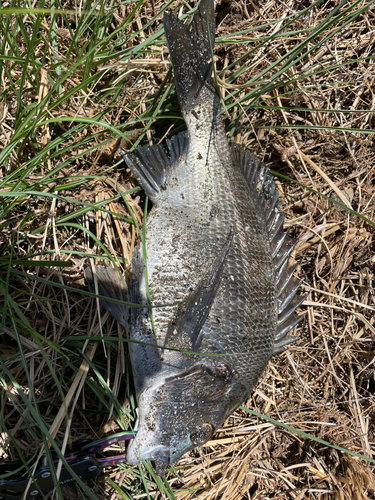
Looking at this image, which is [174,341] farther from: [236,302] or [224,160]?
[224,160]

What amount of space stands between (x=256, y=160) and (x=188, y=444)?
1842 mm

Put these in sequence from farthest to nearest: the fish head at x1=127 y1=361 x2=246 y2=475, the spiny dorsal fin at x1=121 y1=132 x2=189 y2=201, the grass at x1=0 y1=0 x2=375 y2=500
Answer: the spiny dorsal fin at x1=121 y1=132 x2=189 y2=201 < the grass at x1=0 y1=0 x2=375 y2=500 < the fish head at x1=127 y1=361 x2=246 y2=475

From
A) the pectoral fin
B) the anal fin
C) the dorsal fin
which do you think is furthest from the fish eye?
the anal fin

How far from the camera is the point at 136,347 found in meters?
2.41

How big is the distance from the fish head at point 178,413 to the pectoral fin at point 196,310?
7.8 inches

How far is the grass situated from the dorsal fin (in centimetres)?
31

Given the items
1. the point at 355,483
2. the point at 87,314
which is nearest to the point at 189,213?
the point at 87,314

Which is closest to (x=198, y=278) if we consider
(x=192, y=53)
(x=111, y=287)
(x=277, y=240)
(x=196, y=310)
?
(x=196, y=310)

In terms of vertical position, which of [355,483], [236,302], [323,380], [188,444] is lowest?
[355,483]

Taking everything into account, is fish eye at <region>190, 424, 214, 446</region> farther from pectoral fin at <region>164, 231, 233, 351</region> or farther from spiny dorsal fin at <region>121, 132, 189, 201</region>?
spiny dorsal fin at <region>121, 132, 189, 201</region>

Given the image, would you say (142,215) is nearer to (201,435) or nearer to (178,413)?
(178,413)

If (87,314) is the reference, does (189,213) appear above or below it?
above

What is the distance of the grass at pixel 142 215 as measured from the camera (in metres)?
2.53

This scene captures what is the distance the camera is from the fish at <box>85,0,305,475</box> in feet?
7.50
